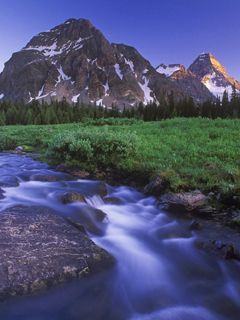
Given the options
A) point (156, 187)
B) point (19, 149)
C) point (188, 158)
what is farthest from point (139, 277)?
point (19, 149)

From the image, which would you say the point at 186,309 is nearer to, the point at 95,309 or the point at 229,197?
the point at 95,309

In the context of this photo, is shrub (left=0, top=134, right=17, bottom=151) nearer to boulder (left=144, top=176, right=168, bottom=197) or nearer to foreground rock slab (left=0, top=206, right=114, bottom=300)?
boulder (left=144, top=176, right=168, bottom=197)

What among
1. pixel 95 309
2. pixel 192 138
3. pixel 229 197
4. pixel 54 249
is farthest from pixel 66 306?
pixel 192 138

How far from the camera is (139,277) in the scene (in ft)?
25.8

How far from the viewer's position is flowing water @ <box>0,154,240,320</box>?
638 centimetres

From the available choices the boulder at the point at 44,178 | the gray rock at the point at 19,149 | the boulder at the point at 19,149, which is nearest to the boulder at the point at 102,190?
the boulder at the point at 44,178

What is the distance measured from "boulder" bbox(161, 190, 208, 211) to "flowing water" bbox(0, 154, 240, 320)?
38cm

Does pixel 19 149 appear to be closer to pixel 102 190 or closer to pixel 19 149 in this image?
pixel 19 149

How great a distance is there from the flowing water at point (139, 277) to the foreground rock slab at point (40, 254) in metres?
0.19

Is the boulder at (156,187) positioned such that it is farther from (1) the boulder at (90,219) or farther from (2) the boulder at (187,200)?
(1) the boulder at (90,219)

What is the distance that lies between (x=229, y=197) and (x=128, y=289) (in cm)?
503

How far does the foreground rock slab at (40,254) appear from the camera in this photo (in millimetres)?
6602

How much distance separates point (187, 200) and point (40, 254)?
5.27 metres

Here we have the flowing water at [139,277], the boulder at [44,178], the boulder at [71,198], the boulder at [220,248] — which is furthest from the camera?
the boulder at [44,178]
